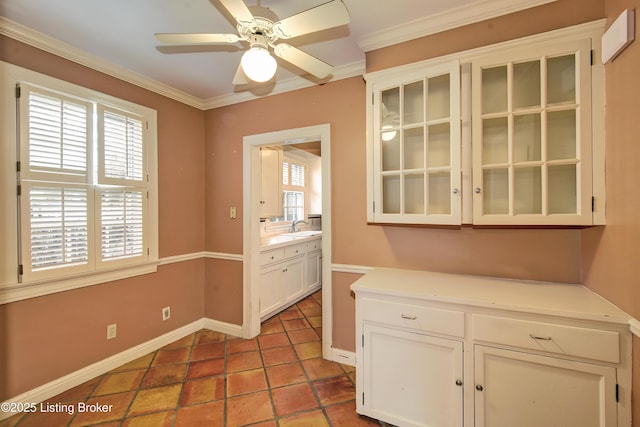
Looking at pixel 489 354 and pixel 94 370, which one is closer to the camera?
pixel 489 354

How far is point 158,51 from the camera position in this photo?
202 centimetres

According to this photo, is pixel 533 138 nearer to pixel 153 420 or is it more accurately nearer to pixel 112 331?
pixel 153 420

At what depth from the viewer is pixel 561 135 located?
4.71ft

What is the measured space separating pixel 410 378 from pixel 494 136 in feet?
4.93

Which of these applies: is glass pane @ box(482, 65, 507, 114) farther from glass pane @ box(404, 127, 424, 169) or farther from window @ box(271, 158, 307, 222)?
window @ box(271, 158, 307, 222)

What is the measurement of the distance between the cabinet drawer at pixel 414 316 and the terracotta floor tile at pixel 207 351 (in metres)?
1.62

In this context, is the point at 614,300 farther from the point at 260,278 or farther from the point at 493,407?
the point at 260,278

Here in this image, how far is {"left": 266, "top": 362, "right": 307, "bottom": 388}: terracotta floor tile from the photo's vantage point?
2041mm

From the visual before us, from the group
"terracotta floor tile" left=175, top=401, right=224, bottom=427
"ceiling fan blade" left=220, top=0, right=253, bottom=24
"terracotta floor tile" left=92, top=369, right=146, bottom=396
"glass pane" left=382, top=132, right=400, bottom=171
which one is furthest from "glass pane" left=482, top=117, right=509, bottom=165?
"terracotta floor tile" left=92, top=369, right=146, bottom=396

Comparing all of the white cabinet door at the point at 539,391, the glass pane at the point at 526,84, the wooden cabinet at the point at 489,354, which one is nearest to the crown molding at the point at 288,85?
the glass pane at the point at 526,84

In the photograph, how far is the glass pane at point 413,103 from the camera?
1746 mm

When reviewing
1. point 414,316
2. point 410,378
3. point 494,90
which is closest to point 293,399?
point 410,378

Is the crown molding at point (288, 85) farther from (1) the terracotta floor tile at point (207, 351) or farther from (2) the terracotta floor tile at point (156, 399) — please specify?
(2) the terracotta floor tile at point (156, 399)

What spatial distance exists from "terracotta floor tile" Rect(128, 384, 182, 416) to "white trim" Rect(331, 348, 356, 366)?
1.21m
